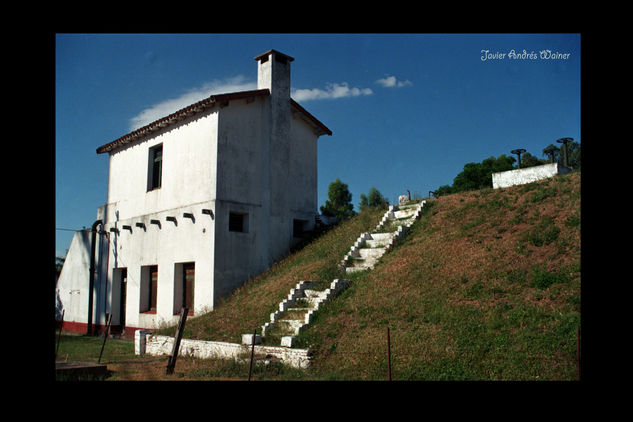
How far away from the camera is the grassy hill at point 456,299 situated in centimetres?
878

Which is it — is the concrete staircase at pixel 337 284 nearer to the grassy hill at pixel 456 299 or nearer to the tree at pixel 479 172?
the grassy hill at pixel 456 299

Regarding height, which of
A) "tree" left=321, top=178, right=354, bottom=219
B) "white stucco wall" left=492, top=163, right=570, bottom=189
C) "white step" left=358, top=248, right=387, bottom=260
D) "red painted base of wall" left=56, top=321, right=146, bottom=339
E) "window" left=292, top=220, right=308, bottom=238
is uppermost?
"tree" left=321, top=178, right=354, bottom=219

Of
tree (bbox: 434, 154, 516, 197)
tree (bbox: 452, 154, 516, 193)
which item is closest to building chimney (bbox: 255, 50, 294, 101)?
tree (bbox: 434, 154, 516, 197)

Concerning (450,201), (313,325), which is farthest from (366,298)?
(450,201)

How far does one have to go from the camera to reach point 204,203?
16938 millimetres

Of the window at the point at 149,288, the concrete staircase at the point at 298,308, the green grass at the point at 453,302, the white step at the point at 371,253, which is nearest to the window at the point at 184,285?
the window at the point at 149,288

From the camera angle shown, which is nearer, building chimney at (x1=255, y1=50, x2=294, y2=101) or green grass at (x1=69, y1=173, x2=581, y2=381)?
green grass at (x1=69, y1=173, x2=581, y2=381)

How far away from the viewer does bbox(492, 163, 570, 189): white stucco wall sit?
17.2 m

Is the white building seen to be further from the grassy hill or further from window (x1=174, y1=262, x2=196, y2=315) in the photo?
the grassy hill

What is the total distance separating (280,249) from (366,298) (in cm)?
678

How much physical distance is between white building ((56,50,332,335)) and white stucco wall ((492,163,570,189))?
24.4 feet

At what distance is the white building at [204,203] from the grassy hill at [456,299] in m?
1.87
